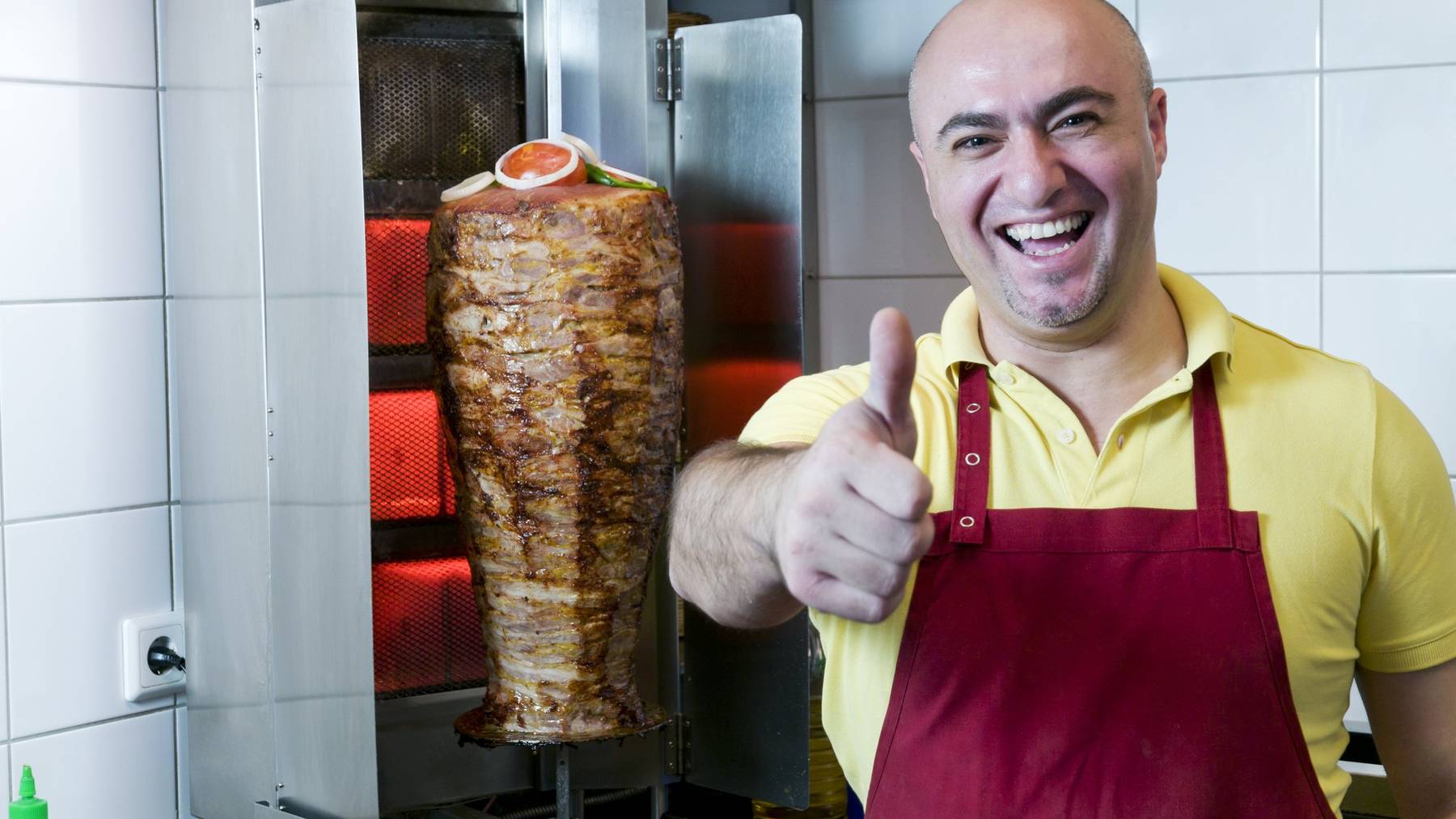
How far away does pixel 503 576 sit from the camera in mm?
1718

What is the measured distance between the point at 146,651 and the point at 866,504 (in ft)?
4.45

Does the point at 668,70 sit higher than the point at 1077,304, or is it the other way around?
the point at 668,70

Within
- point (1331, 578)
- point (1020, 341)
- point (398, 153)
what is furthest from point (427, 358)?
point (1331, 578)

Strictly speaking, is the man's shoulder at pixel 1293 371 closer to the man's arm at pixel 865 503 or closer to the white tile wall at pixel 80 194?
the man's arm at pixel 865 503

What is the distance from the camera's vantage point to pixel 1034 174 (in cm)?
125

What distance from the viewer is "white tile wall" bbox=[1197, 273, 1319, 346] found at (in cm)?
207

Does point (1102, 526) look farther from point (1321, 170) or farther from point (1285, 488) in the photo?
point (1321, 170)

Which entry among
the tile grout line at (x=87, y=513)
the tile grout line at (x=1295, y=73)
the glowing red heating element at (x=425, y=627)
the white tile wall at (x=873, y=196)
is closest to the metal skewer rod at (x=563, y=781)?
the glowing red heating element at (x=425, y=627)

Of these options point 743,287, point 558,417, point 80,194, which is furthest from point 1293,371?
point 80,194

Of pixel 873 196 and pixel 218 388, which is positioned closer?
pixel 218 388

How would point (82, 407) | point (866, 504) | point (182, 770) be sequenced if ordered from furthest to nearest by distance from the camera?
point (182, 770) → point (82, 407) → point (866, 504)

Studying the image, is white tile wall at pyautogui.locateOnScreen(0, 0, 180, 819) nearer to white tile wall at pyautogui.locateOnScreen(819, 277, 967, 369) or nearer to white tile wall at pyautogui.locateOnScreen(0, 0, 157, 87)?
white tile wall at pyautogui.locateOnScreen(0, 0, 157, 87)

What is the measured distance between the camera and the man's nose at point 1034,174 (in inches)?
49.3

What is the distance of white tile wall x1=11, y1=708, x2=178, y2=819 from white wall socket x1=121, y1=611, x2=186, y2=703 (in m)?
0.04
